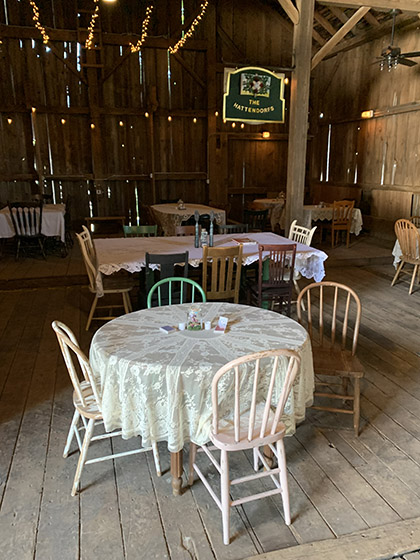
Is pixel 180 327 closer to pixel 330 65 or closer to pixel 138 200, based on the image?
pixel 138 200

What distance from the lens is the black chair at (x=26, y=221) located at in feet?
21.8

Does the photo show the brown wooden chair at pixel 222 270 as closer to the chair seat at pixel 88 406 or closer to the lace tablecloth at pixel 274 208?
the chair seat at pixel 88 406

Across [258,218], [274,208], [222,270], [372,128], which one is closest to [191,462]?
[222,270]

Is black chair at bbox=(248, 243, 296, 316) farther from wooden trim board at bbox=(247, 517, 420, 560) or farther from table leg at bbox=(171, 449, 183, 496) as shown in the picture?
wooden trim board at bbox=(247, 517, 420, 560)

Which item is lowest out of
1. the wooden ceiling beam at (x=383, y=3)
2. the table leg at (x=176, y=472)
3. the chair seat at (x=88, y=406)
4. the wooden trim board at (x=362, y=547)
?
the wooden trim board at (x=362, y=547)

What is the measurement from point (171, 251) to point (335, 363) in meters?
2.24

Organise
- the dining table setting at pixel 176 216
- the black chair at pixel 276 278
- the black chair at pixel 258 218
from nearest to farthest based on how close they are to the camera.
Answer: the black chair at pixel 276 278 → the dining table setting at pixel 176 216 → the black chair at pixel 258 218

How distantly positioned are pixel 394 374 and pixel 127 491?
7.30ft

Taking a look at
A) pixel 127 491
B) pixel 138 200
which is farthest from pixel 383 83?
pixel 127 491

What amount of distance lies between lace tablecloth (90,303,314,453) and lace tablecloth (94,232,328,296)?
5.77 feet

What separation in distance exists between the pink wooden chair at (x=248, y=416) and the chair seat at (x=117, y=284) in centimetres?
230

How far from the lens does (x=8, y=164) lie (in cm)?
929

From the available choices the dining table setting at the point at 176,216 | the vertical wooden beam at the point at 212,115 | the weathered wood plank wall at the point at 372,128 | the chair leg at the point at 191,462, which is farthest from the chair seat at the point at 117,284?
the vertical wooden beam at the point at 212,115

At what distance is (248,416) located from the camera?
6.57 ft
